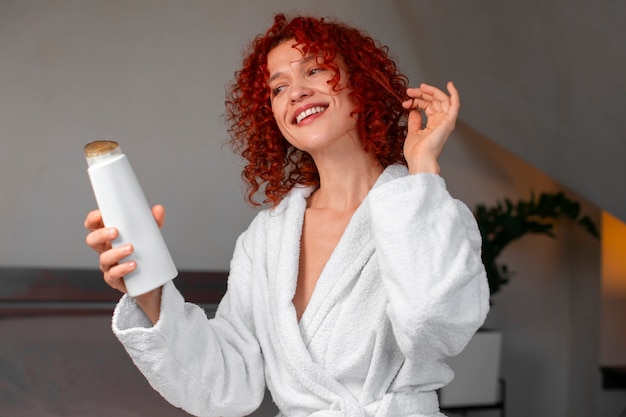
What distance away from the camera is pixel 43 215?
328 centimetres

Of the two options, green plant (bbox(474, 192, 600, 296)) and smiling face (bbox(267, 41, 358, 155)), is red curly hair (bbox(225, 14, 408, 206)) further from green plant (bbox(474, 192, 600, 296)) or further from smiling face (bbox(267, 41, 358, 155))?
green plant (bbox(474, 192, 600, 296))

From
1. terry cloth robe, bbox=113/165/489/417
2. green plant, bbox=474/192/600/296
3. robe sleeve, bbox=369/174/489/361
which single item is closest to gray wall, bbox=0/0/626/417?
green plant, bbox=474/192/600/296

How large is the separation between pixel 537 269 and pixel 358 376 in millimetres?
3122

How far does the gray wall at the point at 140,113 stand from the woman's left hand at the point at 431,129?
76.2 inches

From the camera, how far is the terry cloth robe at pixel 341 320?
1.03 meters

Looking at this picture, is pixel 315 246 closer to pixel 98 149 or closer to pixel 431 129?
pixel 431 129

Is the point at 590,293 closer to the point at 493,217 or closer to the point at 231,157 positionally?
the point at 493,217

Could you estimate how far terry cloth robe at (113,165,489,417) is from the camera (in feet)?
3.38

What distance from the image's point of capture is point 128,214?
0.98m

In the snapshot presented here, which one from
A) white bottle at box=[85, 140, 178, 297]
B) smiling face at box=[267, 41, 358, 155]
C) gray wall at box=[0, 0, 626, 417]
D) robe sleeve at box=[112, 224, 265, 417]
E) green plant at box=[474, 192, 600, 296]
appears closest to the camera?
white bottle at box=[85, 140, 178, 297]

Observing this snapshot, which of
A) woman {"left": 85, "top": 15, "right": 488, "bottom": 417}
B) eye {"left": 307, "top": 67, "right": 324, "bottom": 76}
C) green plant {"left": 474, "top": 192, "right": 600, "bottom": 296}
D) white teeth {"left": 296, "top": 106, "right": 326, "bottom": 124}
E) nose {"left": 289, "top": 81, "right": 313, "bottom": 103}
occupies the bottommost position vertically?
green plant {"left": 474, "top": 192, "right": 600, "bottom": 296}

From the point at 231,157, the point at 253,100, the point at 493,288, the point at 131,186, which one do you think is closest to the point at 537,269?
the point at 493,288

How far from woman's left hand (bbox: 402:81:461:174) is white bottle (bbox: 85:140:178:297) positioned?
0.37 metres

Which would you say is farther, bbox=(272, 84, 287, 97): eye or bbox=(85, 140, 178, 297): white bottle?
bbox=(272, 84, 287, 97): eye
